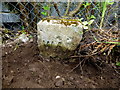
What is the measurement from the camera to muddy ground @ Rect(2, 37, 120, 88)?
2.52 ft

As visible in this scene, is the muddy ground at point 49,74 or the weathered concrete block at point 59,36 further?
the weathered concrete block at point 59,36

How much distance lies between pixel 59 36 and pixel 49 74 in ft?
1.23

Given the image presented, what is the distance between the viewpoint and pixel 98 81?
0.81m

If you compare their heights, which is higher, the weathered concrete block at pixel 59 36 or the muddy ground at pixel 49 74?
the weathered concrete block at pixel 59 36

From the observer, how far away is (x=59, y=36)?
0.96 meters

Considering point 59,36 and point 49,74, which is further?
point 59,36

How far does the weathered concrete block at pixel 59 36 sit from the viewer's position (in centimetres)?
93

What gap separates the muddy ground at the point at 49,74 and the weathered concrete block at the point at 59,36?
0.12 meters

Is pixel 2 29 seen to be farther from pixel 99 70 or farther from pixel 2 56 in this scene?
pixel 99 70

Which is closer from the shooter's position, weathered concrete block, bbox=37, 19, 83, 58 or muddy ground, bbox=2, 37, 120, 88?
muddy ground, bbox=2, 37, 120, 88

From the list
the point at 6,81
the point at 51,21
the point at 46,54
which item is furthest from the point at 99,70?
the point at 6,81

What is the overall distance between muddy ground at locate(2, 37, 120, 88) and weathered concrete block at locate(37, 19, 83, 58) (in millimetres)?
116

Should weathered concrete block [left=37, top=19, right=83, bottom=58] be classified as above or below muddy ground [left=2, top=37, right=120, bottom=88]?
above

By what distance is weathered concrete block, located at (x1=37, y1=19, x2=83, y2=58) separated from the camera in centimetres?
93
